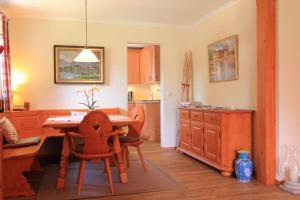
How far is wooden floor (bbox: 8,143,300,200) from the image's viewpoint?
2930mm

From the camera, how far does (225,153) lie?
12.0ft

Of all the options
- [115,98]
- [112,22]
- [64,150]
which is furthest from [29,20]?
[64,150]

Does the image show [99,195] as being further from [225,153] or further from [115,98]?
[115,98]

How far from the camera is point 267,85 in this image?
3.28 metres

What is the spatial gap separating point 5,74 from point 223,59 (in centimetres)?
344

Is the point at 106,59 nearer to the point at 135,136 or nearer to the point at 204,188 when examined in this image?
the point at 135,136

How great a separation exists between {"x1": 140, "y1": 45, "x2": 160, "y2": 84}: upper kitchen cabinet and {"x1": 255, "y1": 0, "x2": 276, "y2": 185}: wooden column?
11.5 ft

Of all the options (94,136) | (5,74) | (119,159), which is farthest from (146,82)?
(94,136)

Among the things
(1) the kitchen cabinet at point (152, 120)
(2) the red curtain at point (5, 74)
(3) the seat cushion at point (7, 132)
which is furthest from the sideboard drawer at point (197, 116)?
(2) the red curtain at point (5, 74)

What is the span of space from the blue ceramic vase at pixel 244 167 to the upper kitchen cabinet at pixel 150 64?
3559 mm

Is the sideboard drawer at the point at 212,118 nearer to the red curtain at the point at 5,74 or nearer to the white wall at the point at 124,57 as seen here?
the white wall at the point at 124,57

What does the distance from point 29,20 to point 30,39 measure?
1.10 ft

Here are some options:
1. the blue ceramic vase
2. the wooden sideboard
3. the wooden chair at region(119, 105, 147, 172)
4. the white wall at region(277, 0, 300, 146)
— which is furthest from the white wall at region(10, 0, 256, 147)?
the wooden chair at region(119, 105, 147, 172)

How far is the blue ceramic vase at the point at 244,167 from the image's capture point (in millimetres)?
3420
